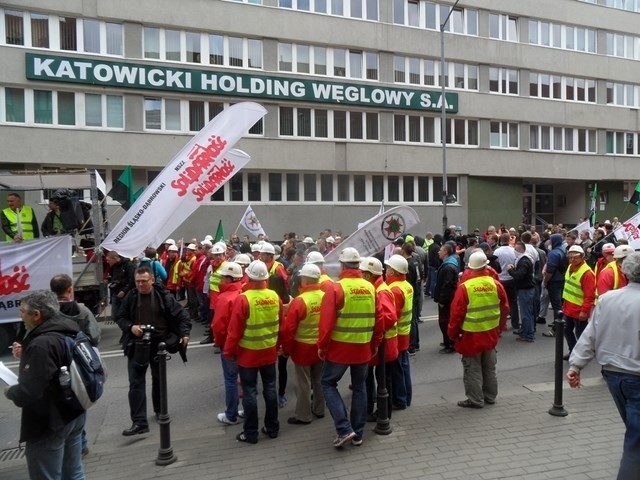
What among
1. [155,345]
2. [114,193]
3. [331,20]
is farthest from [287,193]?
[155,345]

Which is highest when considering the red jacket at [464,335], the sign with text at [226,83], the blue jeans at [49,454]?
the sign with text at [226,83]

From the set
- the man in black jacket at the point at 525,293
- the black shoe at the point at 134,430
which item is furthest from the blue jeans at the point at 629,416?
the man in black jacket at the point at 525,293

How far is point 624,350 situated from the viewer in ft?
13.1

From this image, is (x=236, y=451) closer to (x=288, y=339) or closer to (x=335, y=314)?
(x=288, y=339)

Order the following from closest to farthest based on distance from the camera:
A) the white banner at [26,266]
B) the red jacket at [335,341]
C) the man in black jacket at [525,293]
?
the red jacket at [335,341], the white banner at [26,266], the man in black jacket at [525,293]

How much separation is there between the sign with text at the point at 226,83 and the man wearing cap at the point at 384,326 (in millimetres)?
19596

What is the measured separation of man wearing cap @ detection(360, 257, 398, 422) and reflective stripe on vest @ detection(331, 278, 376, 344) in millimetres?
237

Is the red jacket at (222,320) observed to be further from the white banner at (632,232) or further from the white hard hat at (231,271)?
the white banner at (632,232)

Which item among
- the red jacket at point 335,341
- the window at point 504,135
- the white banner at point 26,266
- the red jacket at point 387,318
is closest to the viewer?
the red jacket at point 335,341

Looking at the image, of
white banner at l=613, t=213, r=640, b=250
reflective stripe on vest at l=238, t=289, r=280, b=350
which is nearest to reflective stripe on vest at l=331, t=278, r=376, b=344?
reflective stripe on vest at l=238, t=289, r=280, b=350

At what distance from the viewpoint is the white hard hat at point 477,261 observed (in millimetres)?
6188

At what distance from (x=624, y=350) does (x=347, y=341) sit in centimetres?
234

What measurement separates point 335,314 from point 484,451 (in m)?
1.88

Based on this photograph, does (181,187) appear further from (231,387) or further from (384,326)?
(384,326)
